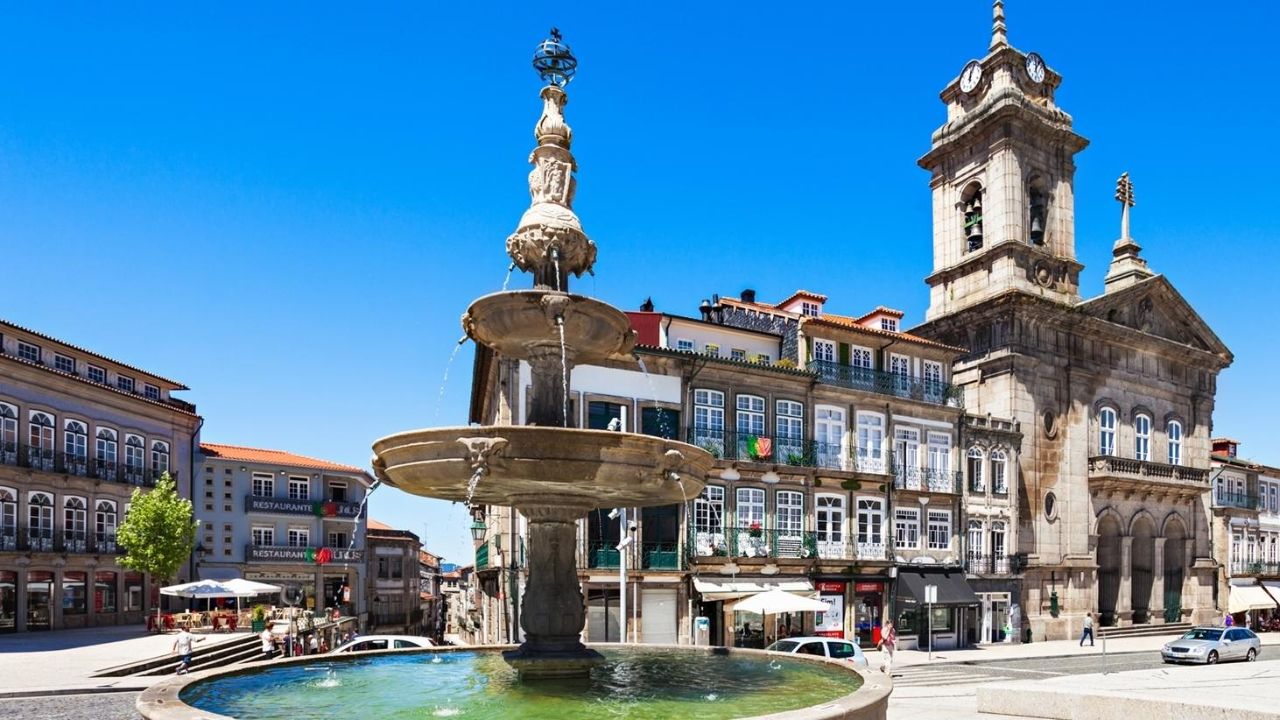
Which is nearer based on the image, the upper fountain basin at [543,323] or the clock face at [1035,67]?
the upper fountain basin at [543,323]

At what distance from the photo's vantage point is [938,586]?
36938mm

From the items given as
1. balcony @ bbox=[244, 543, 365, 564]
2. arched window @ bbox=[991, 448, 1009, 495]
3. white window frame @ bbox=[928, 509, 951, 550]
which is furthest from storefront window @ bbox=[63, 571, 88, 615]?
arched window @ bbox=[991, 448, 1009, 495]

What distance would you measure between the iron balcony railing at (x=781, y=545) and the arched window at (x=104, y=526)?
1014 inches

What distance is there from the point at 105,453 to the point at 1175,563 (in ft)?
161

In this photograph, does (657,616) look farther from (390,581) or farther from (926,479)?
(390,581)

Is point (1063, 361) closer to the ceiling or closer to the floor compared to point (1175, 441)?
closer to the ceiling

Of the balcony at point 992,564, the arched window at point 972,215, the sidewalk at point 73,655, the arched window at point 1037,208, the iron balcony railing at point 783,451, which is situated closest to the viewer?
the sidewalk at point 73,655

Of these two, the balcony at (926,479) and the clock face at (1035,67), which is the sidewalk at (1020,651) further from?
the clock face at (1035,67)

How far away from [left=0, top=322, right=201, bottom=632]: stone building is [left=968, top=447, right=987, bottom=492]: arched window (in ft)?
110

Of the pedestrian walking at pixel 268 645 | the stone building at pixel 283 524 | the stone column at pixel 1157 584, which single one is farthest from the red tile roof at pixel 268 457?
the stone column at pixel 1157 584

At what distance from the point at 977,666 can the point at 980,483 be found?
10.6m

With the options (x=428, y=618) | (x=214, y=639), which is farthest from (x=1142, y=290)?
(x=428, y=618)

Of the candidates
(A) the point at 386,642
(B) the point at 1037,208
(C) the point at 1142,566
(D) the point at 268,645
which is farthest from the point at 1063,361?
(D) the point at 268,645

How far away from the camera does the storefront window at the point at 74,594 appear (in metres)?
40.3
